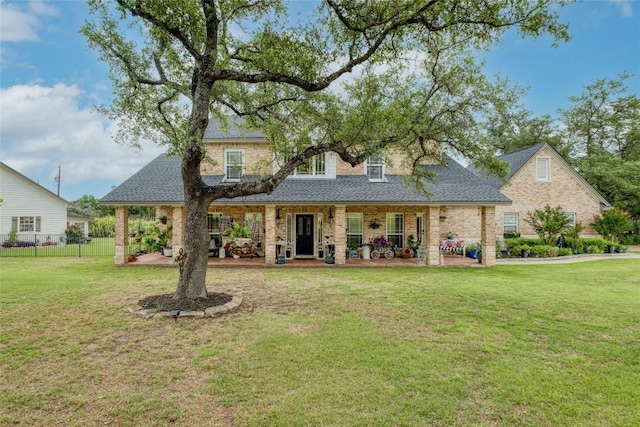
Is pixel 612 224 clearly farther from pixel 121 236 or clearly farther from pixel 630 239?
pixel 121 236

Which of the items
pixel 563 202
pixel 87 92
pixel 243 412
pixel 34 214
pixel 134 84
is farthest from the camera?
pixel 34 214

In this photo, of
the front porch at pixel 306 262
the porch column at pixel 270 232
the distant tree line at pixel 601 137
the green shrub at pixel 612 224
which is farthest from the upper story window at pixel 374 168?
the distant tree line at pixel 601 137

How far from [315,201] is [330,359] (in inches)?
393

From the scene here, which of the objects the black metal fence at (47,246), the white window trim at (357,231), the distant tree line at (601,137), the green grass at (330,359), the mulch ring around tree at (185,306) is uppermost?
the distant tree line at (601,137)

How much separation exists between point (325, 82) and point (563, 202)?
21760 millimetres

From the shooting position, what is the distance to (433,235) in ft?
49.6

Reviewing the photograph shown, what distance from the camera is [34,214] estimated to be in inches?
1056

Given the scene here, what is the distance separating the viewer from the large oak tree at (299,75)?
706cm

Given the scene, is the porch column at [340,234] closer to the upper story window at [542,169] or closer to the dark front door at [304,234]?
the dark front door at [304,234]

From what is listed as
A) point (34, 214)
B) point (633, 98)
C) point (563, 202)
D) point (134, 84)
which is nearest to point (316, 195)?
point (134, 84)

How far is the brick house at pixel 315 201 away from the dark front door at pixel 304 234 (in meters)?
0.05

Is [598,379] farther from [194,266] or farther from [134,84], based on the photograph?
[134,84]

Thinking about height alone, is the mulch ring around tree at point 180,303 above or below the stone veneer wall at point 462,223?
below

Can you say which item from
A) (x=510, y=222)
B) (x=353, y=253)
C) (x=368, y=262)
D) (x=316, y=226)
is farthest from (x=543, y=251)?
(x=316, y=226)
